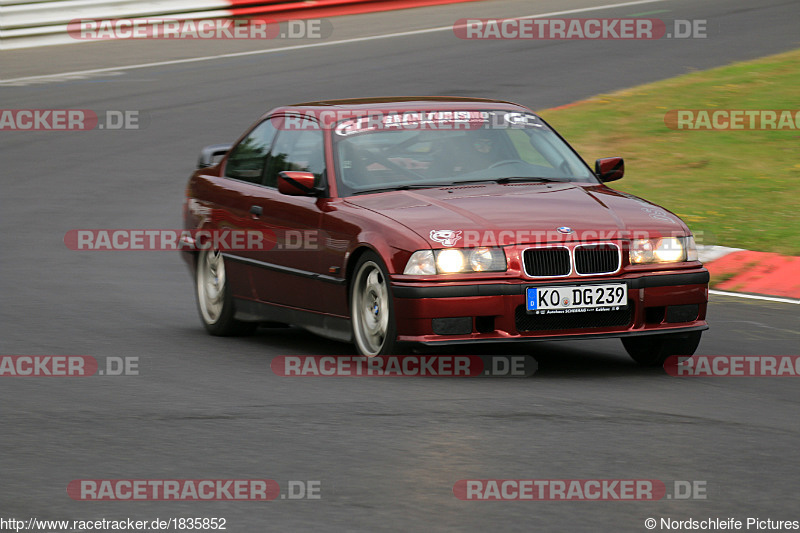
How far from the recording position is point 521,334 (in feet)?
27.1

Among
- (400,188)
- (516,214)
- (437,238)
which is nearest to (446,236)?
(437,238)

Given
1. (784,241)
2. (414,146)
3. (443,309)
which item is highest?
(414,146)

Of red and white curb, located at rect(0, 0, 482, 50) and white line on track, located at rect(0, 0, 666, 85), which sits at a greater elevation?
red and white curb, located at rect(0, 0, 482, 50)

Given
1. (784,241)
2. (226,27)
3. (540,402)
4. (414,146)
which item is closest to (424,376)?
(540,402)

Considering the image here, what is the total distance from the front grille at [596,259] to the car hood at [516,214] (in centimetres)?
5

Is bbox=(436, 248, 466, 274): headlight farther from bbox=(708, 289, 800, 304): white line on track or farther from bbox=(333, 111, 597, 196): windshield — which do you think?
bbox=(708, 289, 800, 304): white line on track

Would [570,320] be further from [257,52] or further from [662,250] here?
[257,52]

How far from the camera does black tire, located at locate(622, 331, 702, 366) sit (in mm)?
8805

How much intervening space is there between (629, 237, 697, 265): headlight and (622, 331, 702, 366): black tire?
426 millimetres

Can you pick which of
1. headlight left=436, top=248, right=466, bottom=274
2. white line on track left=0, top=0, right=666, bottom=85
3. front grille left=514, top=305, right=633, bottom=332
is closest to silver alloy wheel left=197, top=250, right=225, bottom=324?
headlight left=436, top=248, right=466, bottom=274

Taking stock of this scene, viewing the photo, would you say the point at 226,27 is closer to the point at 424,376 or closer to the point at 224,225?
the point at 224,225

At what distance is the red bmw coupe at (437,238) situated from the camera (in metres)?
8.23

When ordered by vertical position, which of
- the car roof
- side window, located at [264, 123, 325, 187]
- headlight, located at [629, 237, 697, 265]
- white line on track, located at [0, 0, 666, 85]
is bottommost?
white line on track, located at [0, 0, 666, 85]

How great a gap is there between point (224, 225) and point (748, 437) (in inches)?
183
